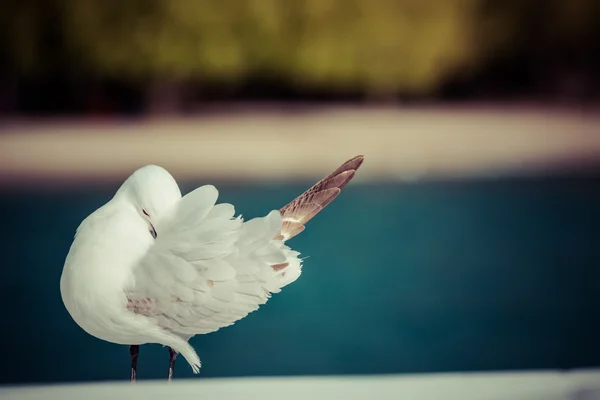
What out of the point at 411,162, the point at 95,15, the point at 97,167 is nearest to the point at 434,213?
the point at 411,162

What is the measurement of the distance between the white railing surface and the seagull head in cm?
31

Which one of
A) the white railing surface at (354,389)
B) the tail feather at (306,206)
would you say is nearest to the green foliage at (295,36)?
the tail feather at (306,206)

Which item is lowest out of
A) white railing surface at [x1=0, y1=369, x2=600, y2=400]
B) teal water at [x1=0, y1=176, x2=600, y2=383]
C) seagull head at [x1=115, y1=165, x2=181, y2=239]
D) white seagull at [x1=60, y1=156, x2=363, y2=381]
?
teal water at [x1=0, y1=176, x2=600, y2=383]

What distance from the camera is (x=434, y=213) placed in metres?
1.99

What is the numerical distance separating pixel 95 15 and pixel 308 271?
0.84 meters

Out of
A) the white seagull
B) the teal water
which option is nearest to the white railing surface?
the white seagull

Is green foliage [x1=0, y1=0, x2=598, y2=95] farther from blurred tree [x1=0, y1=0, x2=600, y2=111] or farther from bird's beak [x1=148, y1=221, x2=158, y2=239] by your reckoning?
bird's beak [x1=148, y1=221, x2=158, y2=239]

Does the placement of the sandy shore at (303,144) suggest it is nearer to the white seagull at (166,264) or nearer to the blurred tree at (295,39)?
the blurred tree at (295,39)

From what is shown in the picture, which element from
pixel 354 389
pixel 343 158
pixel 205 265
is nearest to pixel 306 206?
pixel 205 265

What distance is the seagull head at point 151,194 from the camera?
131cm

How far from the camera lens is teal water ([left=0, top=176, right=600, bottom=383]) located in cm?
189

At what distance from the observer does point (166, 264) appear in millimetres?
1245

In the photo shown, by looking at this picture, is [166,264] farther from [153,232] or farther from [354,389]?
[354,389]

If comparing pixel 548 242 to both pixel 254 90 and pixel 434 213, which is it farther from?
pixel 254 90
